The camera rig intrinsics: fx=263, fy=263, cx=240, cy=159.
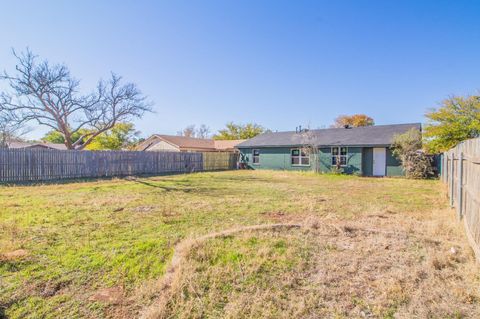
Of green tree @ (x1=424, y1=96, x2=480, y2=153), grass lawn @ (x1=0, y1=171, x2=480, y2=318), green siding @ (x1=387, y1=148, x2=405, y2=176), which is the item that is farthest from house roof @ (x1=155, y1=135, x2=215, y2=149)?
grass lawn @ (x1=0, y1=171, x2=480, y2=318)

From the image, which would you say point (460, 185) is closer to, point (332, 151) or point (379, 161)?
point (379, 161)

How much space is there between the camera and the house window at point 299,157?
63.5 feet

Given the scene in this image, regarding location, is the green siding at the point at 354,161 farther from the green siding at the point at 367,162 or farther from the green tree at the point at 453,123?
the green tree at the point at 453,123

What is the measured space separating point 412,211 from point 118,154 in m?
15.4

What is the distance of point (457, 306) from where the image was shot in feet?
7.69

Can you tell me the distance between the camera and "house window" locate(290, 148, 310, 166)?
19359mm

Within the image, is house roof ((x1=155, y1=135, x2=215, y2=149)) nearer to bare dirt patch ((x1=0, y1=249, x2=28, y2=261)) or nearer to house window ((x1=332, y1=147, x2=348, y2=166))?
house window ((x1=332, y1=147, x2=348, y2=166))

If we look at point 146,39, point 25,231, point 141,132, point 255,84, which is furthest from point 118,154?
point 141,132

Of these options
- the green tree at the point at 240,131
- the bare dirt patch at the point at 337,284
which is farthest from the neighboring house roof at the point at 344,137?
the green tree at the point at 240,131

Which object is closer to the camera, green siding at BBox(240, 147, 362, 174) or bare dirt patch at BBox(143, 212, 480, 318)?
bare dirt patch at BBox(143, 212, 480, 318)

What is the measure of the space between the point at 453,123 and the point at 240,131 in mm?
28948

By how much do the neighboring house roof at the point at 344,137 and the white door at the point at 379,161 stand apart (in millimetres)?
688

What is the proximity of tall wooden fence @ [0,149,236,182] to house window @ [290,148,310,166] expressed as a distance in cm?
688

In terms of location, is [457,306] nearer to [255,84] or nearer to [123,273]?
[123,273]
